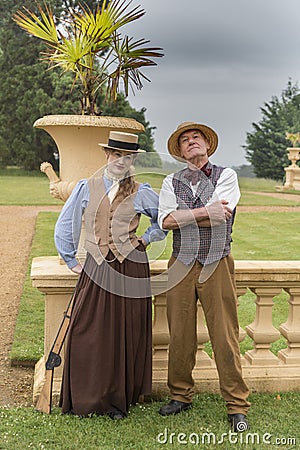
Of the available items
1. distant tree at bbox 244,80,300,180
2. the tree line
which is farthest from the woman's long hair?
distant tree at bbox 244,80,300,180

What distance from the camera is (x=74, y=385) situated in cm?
304

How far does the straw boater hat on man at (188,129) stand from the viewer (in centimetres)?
296

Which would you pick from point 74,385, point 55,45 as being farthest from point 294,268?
point 55,45

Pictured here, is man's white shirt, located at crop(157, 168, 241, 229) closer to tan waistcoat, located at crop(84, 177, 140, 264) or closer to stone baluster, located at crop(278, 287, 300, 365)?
tan waistcoat, located at crop(84, 177, 140, 264)

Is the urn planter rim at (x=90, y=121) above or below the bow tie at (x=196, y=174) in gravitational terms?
above

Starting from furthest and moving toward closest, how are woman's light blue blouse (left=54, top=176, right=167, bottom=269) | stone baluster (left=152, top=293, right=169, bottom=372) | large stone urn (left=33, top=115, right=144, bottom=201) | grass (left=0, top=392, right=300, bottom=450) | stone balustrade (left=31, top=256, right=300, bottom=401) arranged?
large stone urn (left=33, top=115, right=144, bottom=201) → stone baluster (left=152, top=293, right=169, bottom=372) → stone balustrade (left=31, top=256, right=300, bottom=401) → woman's light blue blouse (left=54, top=176, right=167, bottom=269) → grass (left=0, top=392, right=300, bottom=450)

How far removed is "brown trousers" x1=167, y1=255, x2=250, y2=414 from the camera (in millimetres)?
2936

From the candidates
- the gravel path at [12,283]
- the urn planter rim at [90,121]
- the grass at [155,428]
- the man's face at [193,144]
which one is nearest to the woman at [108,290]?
the grass at [155,428]

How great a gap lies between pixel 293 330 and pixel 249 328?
0.78ft

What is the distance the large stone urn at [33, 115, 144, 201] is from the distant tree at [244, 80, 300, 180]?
27.9m

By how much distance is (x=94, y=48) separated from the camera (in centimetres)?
344

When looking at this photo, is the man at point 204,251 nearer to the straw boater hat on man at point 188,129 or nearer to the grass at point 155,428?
the straw boater hat on man at point 188,129

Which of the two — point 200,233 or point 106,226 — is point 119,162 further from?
point 200,233

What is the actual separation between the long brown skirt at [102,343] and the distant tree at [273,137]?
2857cm
